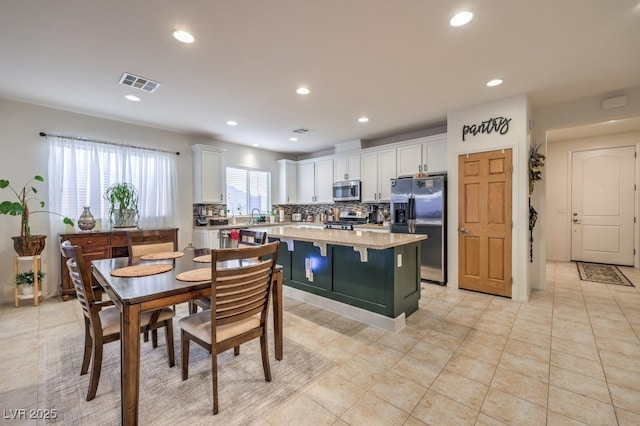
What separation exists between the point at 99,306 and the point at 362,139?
5152 millimetres

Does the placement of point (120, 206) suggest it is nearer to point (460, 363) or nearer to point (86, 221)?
point (86, 221)

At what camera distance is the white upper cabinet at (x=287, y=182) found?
6.81m

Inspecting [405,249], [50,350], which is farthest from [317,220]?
[50,350]

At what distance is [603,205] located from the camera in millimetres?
5598

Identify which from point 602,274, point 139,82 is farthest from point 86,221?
point 602,274

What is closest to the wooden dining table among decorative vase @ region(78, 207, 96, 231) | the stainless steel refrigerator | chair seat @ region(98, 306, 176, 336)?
chair seat @ region(98, 306, 176, 336)

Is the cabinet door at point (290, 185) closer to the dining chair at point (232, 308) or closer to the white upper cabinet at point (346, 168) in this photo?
the white upper cabinet at point (346, 168)

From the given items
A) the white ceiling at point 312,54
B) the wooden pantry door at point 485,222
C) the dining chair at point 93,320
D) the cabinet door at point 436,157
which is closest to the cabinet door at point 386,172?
the cabinet door at point 436,157

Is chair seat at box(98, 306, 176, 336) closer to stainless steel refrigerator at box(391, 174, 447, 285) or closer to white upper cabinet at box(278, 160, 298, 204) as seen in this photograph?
stainless steel refrigerator at box(391, 174, 447, 285)

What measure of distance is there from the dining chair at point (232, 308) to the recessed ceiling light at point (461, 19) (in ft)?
7.08

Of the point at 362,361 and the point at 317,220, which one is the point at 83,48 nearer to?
the point at 362,361

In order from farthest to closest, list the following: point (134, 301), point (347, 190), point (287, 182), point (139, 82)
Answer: point (287, 182), point (347, 190), point (139, 82), point (134, 301)

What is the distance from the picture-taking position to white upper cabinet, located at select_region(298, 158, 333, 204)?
6.33 metres

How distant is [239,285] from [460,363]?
6.03 ft
